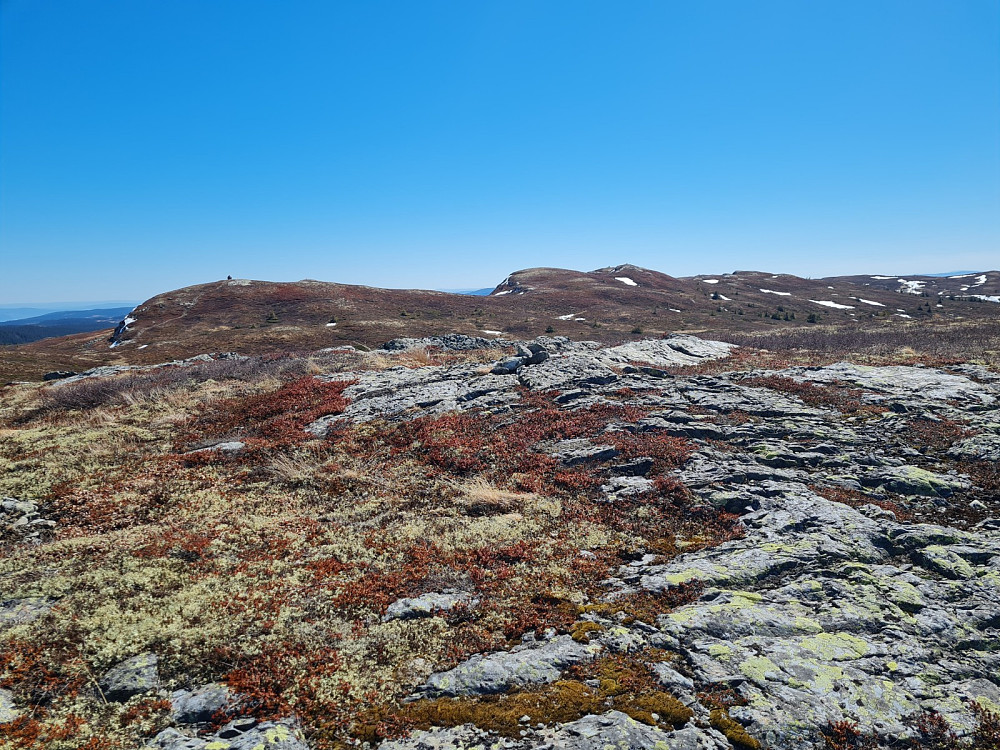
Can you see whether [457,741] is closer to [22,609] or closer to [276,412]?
[22,609]

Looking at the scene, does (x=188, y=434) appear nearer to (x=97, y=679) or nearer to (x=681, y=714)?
(x=97, y=679)

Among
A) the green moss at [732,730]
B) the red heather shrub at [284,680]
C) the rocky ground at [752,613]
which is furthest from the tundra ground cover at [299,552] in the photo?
the green moss at [732,730]

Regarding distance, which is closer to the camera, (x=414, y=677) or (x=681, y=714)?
(x=681, y=714)

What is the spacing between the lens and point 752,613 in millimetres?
7883

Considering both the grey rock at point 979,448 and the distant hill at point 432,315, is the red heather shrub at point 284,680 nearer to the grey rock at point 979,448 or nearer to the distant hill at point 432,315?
the grey rock at point 979,448

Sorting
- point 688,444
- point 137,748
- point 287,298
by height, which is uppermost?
point 287,298

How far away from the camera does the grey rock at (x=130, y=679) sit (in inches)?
256

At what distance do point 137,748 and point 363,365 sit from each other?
95.1 ft

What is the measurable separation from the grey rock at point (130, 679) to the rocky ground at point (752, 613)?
30mm

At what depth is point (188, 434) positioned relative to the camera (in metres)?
18.9

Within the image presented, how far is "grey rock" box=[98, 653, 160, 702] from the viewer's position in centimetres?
651

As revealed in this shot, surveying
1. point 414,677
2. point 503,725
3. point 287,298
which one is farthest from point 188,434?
point 287,298

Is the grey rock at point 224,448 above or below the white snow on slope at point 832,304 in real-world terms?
below

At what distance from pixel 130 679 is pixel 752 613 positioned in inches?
403
